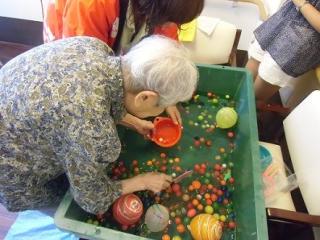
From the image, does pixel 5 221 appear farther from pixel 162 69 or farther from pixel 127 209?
pixel 162 69

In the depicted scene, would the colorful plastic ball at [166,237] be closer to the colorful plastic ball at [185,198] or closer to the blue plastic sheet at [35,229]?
the colorful plastic ball at [185,198]

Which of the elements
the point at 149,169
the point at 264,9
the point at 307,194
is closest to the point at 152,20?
the point at 149,169

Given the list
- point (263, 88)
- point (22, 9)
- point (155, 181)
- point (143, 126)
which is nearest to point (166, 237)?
point (155, 181)

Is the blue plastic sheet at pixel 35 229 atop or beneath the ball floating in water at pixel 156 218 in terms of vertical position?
beneath

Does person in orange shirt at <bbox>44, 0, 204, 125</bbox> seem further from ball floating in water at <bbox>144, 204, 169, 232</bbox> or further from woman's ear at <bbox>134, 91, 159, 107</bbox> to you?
ball floating in water at <bbox>144, 204, 169, 232</bbox>

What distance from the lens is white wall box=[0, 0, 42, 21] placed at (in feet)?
6.82

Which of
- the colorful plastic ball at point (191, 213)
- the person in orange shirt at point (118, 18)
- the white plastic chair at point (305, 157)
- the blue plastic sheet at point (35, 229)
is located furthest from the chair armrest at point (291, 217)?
the blue plastic sheet at point (35, 229)

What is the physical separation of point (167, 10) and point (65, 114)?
417 mm

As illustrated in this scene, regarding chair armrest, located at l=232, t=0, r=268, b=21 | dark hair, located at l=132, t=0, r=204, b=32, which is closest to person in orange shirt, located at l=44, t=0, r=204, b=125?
dark hair, located at l=132, t=0, r=204, b=32

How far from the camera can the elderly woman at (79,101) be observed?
0.69 metres

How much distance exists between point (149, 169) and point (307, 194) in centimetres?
58

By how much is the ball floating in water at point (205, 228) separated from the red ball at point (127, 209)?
175 millimetres

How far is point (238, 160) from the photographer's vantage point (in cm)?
114

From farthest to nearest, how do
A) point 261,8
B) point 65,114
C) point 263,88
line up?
point 261,8 < point 263,88 < point 65,114
